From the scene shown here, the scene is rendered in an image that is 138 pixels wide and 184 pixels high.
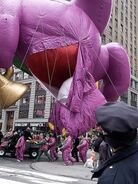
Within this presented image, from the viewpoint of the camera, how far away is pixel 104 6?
24.5 feet

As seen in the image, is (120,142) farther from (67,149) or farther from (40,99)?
(40,99)

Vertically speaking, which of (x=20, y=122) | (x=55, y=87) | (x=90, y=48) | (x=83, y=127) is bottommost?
(x=20, y=122)

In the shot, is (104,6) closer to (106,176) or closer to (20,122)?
(106,176)

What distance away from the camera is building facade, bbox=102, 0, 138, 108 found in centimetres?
Answer: 5603

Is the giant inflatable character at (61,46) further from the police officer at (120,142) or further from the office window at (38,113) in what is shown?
the office window at (38,113)

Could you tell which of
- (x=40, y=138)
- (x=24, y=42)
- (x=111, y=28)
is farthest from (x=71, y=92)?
(x=111, y=28)

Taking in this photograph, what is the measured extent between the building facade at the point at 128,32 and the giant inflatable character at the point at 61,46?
45.4 metres

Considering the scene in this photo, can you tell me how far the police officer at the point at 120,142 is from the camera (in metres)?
2.04

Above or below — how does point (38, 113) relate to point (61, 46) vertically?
below

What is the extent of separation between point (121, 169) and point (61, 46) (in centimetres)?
543

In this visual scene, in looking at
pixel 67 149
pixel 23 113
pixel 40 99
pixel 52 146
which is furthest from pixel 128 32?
pixel 67 149

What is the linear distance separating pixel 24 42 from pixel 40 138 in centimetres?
1152

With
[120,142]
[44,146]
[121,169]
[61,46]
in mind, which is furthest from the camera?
[44,146]

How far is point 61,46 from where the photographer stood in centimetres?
727
